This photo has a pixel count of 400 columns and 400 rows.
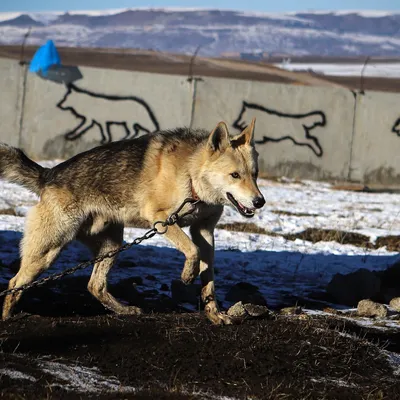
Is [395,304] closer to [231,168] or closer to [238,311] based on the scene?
[238,311]

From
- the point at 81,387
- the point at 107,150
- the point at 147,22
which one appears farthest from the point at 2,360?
the point at 147,22

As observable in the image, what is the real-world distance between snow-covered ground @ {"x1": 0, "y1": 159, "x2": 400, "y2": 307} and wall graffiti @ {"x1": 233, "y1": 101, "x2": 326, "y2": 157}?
481 cm

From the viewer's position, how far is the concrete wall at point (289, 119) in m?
19.1

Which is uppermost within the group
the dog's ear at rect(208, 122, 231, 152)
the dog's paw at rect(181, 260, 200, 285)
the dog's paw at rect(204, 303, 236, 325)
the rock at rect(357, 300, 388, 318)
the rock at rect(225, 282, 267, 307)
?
the dog's ear at rect(208, 122, 231, 152)

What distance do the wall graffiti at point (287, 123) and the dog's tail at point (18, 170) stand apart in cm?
1255

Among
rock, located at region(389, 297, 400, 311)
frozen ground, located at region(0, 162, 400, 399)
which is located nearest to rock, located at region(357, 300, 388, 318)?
frozen ground, located at region(0, 162, 400, 399)

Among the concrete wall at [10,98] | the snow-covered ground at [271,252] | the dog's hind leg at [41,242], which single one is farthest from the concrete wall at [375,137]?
the dog's hind leg at [41,242]

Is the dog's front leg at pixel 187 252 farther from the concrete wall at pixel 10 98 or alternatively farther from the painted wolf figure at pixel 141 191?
the concrete wall at pixel 10 98

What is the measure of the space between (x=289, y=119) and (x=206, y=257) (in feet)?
42.5

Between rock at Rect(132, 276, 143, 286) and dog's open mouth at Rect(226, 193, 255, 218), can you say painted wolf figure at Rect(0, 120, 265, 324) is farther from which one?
rock at Rect(132, 276, 143, 286)

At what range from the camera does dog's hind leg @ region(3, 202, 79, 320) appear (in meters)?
6.52

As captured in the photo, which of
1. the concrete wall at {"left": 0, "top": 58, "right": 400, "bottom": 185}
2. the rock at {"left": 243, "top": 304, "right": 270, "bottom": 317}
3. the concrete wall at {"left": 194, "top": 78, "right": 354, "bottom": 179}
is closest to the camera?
the rock at {"left": 243, "top": 304, "right": 270, "bottom": 317}

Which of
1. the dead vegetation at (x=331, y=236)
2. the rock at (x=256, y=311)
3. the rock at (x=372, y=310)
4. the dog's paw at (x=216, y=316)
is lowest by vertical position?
the dead vegetation at (x=331, y=236)

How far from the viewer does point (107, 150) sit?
6973 mm
